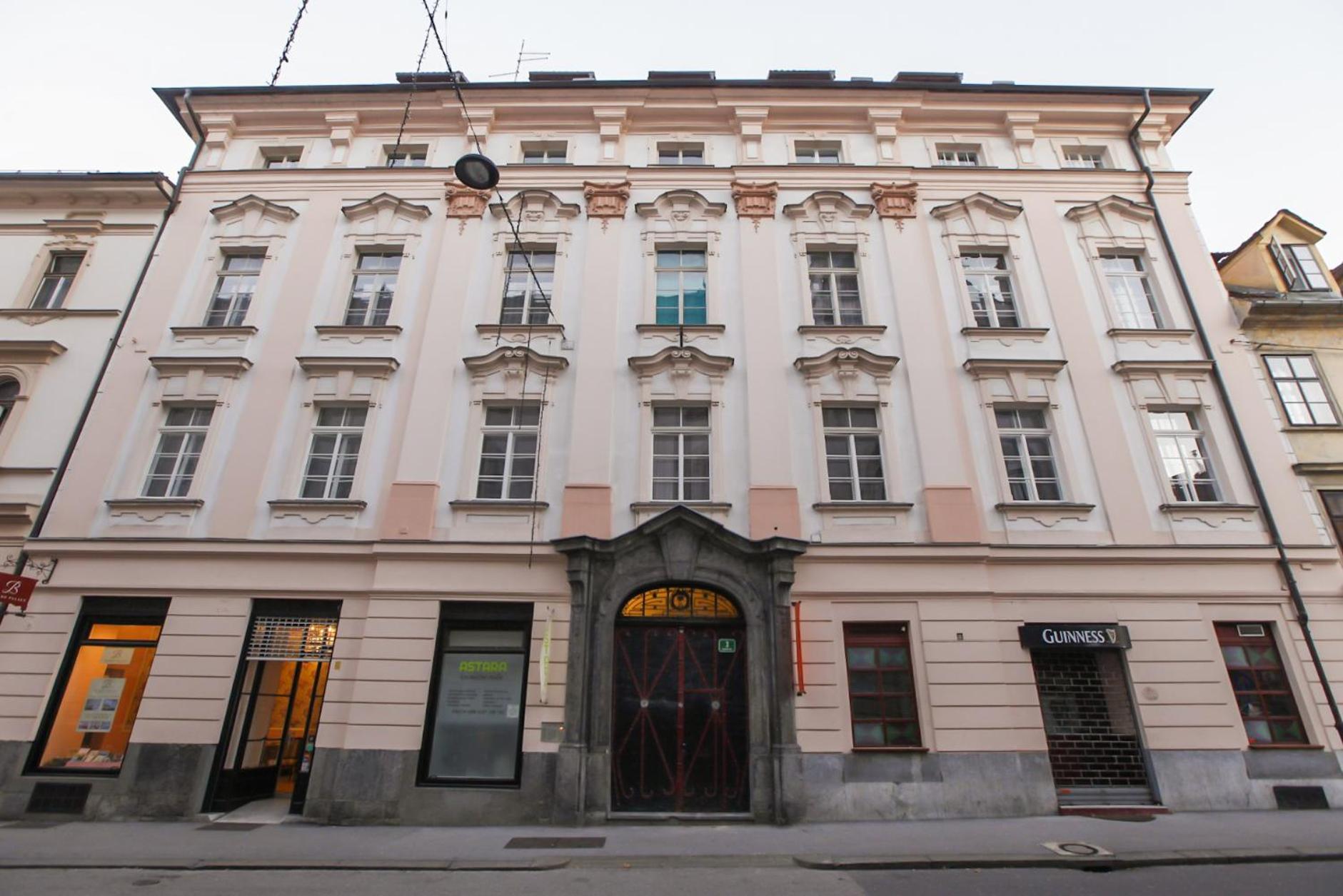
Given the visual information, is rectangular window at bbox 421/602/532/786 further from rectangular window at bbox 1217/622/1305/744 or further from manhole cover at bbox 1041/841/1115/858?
rectangular window at bbox 1217/622/1305/744

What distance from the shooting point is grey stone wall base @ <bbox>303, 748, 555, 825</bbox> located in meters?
9.58

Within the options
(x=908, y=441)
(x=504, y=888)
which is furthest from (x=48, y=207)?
(x=908, y=441)

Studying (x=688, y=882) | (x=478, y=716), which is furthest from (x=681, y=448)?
(x=688, y=882)

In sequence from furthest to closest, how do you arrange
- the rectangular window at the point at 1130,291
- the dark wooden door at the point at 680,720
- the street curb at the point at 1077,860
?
the rectangular window at the point at 1130,291
the dark wooden door at the point at 680,720
the street curb at the point at 1077,860

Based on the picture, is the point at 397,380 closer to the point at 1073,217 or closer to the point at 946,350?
the point at 946,350

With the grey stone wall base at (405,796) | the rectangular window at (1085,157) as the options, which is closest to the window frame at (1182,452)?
the rectangular window at (1085,157)

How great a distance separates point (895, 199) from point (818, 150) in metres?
2.39

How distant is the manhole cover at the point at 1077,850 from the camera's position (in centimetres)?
740

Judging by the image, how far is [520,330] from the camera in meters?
12.8

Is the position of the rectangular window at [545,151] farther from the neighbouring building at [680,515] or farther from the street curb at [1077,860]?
the street curb at [1077,860]

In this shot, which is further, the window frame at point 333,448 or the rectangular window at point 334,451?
the rectangular window at point 334,451

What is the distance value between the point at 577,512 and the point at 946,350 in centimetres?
780

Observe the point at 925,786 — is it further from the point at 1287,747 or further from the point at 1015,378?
the point at 1015,378

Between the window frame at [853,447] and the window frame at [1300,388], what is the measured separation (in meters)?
7.71
